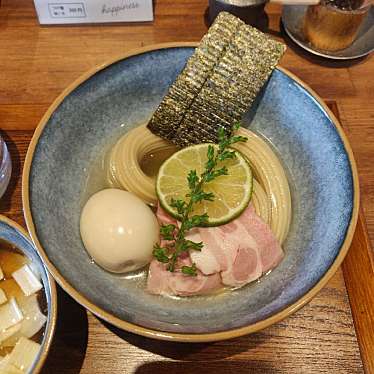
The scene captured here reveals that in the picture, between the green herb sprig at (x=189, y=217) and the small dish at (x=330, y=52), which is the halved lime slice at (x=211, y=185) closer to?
the green herb sprig at (x=189, y=217)

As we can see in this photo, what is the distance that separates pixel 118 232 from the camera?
0.99 meters

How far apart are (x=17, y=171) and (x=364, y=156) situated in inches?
40.6

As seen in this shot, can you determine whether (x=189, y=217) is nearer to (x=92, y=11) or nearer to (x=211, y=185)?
(x=211, y=185)

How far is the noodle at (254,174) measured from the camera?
112 cm

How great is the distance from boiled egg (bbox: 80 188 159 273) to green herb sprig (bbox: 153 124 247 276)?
0.04m

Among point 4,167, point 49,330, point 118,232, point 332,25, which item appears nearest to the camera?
point 49,330

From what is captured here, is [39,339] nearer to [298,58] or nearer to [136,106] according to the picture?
[136,106]

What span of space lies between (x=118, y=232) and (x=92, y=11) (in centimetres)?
96

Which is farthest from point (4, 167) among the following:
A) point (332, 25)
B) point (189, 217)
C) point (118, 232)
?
point (332, 25)

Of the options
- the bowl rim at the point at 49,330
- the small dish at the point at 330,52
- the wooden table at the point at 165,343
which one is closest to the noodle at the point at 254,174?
the wooden table at the point at 165,343

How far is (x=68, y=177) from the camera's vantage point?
3.62 ft

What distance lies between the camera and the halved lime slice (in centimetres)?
105

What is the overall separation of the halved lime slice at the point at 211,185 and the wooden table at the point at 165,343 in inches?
11.7

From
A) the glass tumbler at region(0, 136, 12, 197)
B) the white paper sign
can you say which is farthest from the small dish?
the glass tumbler at region(0, 136, 12, 197)
